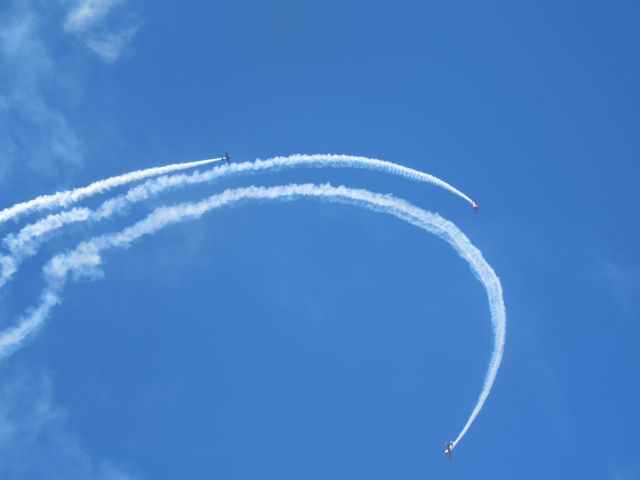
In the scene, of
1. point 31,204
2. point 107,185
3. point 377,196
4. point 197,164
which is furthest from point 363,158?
point 31,204

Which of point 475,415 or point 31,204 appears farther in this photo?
point 475,415

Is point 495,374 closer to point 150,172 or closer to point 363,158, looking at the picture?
point 363,158

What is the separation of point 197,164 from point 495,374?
101 feet

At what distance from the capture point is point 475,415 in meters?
96.2

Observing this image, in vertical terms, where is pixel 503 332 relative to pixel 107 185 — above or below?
below

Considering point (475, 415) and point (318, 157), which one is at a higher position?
point (318, 157)

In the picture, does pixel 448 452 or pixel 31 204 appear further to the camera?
pixel 448 452

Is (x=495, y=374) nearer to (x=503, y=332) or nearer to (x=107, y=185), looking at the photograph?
(x=503, y=332)

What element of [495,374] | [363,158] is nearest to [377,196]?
[363,158]

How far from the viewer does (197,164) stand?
306 feet

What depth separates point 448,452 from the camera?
97.8 meters

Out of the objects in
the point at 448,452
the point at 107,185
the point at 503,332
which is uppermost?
the point at 107,185

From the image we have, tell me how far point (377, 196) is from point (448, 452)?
76.8ft

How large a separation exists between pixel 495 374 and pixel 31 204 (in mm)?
41121
